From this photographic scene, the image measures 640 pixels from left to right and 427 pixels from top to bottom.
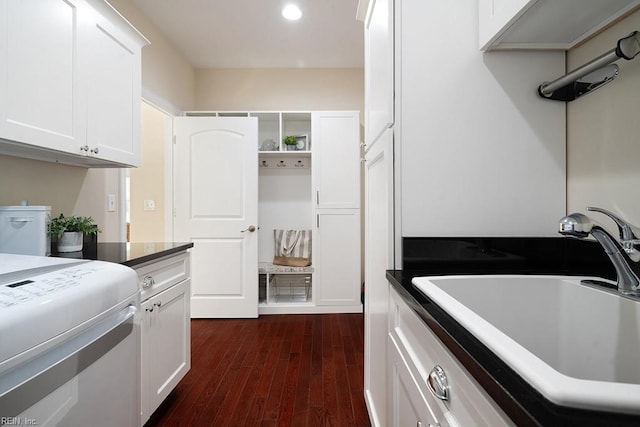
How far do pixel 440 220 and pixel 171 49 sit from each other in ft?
10.1

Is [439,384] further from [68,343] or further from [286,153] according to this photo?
[286,153]

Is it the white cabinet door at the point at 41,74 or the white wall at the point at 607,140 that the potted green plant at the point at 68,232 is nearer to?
the white cabinet door at the point at 41,74

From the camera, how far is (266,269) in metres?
3.09

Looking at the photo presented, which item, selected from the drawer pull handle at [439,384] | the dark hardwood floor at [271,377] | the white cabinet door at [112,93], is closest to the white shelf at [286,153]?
the white cabinet door at [112,93]

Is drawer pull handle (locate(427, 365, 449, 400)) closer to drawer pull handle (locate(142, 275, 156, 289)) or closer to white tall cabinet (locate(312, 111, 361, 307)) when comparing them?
drawer pull handle (locate(142, 275, 156, 289))

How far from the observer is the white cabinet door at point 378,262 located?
114cm

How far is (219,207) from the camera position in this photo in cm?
295

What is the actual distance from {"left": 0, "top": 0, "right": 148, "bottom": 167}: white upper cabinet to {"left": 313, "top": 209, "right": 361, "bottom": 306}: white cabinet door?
5.95 ft

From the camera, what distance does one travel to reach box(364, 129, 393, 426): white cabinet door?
1.14m

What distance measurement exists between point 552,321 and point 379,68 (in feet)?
3.78

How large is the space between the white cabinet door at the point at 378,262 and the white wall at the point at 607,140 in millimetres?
683

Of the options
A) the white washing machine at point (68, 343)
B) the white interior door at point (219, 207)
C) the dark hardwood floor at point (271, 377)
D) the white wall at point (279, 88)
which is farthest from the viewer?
the white wall at point (279, 88)

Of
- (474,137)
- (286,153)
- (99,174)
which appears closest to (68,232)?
(99,174)

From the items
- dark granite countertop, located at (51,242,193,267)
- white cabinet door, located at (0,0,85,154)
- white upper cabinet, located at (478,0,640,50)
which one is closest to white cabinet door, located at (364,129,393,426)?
white upper cabinet, located at (478,0,640,50)
